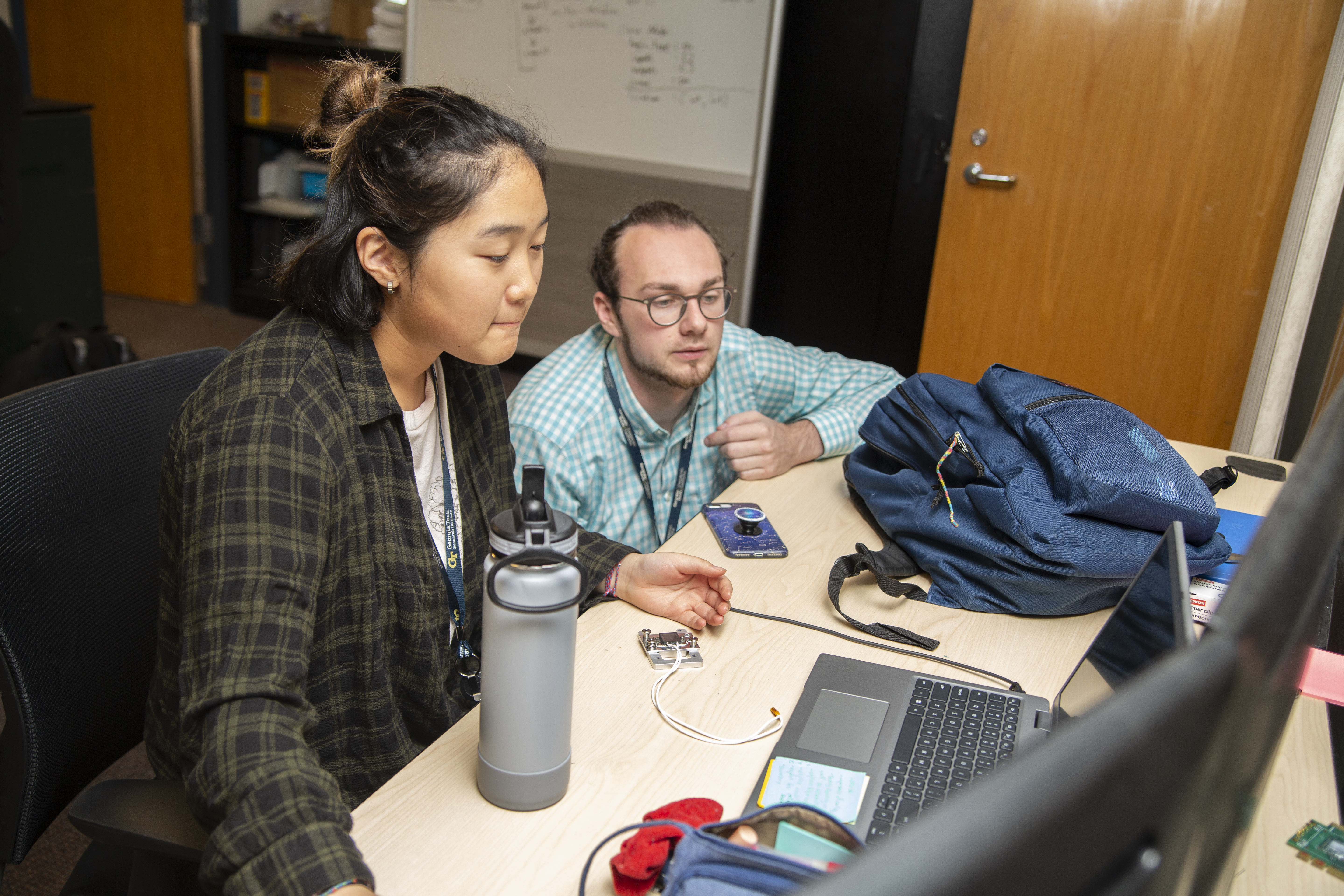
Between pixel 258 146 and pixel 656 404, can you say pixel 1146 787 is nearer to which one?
pixel 656 404

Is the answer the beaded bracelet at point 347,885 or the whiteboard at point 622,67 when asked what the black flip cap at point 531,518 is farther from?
the whiteboard at point 622,67

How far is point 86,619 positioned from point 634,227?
109 cm

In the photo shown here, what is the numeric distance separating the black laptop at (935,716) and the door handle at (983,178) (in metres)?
2.37

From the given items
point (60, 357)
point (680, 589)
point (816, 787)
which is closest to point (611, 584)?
point (680, 589)

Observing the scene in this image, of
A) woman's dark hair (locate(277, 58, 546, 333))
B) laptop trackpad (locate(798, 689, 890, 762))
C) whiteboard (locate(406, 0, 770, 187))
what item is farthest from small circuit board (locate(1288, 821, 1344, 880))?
whiteboard (locate(406, 0, 770, 187))

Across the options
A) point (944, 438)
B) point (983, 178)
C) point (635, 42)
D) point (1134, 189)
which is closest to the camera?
point (944, 438)

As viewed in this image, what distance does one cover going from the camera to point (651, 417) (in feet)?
5.69

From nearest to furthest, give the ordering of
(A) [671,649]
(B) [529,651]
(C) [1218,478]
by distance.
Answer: (B) [529,651], (A) [671,649], (C) [1218,478]

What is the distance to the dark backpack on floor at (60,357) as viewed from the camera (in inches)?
95.3

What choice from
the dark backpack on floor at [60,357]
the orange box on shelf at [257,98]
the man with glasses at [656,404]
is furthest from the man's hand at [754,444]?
the orange box on shelf at [257,98]

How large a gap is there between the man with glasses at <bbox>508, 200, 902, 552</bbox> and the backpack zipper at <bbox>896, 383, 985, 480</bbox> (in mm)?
281

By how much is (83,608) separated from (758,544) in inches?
31.3

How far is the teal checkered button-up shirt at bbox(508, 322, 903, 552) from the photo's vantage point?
1.55 m

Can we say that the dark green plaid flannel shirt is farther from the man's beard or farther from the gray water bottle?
the man's beard
